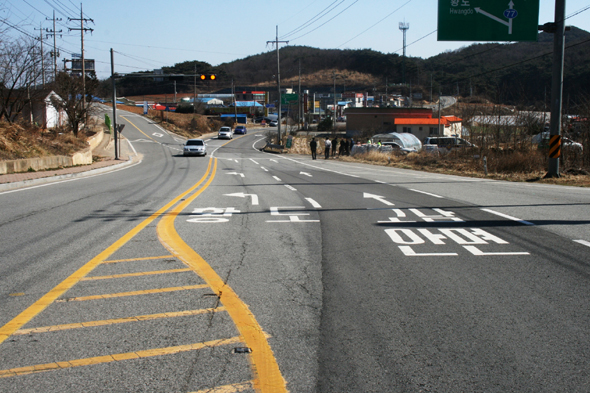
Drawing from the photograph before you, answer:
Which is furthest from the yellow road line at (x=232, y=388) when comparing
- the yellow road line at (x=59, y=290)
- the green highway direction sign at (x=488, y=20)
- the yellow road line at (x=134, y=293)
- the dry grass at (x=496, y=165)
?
the dry grass at (x=496, y=165)

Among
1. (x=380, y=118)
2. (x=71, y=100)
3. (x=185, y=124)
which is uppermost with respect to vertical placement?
(x=71, y=100)

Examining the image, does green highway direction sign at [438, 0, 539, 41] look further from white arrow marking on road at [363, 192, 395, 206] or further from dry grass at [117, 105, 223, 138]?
dry grass at [117, 105, 223, 138]

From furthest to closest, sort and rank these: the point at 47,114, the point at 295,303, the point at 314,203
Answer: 1. the point at 47,114
2. the point at 314,203
3. the point at 295,303

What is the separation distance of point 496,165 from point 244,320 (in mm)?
23632

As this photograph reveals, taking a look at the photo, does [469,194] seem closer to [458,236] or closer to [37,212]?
[458,236]

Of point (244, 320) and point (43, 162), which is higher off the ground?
point (43, 162)

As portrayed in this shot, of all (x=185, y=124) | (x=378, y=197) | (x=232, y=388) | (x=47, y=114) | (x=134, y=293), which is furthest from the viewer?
(x=185, y=124)

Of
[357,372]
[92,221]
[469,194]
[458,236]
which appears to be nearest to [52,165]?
[92,221]

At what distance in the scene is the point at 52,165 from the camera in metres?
26.5

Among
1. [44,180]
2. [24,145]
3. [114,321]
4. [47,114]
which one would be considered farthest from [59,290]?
[47,114]

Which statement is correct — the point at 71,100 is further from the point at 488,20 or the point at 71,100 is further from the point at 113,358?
the point at 113,358

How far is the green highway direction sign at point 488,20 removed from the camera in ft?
60.9

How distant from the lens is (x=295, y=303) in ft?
16.4

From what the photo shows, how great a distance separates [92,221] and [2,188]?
891cm
